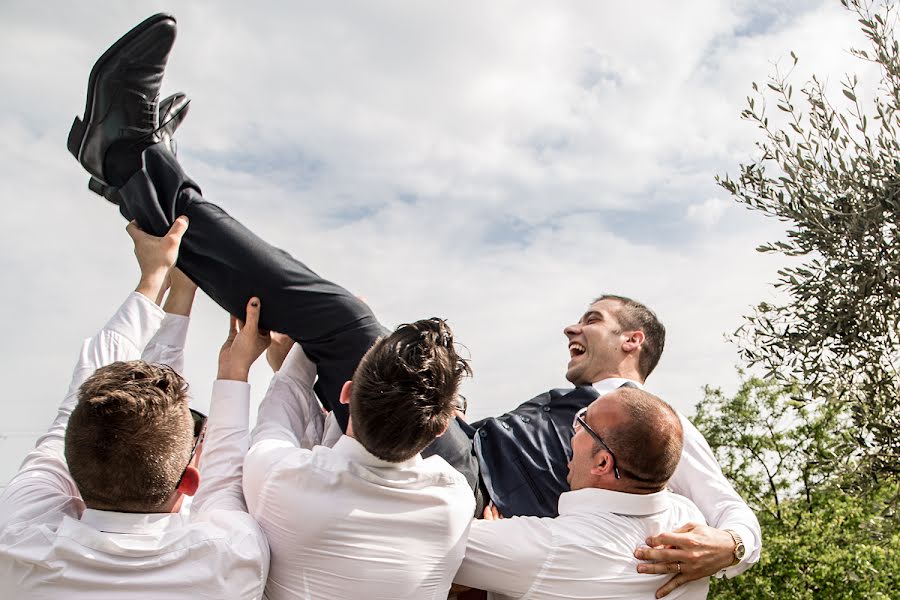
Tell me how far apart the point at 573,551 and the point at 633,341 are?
1.93 m

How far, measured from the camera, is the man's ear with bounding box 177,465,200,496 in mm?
2641

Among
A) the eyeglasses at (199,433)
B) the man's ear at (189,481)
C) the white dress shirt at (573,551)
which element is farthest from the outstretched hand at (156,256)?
the white dress shirt at (573,551)

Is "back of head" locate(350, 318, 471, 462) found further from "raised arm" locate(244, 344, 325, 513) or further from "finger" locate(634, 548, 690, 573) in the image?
"finger" locate(634, 548, 690, 573)

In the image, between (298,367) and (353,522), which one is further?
(298,367)

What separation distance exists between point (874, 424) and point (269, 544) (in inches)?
237

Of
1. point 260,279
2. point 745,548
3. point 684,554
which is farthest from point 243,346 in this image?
point 745,548

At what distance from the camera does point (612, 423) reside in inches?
122

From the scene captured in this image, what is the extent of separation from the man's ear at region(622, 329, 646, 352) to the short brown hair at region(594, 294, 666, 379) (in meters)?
0.03

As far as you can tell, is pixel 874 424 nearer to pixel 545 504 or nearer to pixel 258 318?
pixel 545 504

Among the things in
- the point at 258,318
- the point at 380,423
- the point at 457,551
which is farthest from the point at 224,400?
the point at 457,551

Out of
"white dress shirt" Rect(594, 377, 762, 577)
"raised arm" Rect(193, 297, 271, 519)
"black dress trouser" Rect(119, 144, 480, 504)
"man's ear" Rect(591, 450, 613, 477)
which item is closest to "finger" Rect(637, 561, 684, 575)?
"man's ear" Rect(591, 450, 613, 477)

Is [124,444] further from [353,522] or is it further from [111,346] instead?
[111,346]

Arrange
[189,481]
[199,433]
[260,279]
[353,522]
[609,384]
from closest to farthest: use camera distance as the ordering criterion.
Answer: [189,481], [353,522], [199,433], [260,279], [609,384]

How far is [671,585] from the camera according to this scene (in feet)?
10.3
